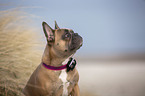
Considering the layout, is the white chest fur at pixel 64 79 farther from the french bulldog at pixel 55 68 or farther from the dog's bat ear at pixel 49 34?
the dog's bat ear at pixel 49 34

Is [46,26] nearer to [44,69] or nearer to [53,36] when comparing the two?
[53,36]

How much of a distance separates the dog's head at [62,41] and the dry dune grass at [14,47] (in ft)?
0.38

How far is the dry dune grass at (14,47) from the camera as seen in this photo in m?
0.98

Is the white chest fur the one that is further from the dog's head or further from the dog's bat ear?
the dog's bat ear

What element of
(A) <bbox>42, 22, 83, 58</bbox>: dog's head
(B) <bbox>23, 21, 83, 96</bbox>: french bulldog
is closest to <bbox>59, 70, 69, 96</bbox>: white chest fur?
(B) <bbox>23, 21, 83, 96</bbox>: french bulldog

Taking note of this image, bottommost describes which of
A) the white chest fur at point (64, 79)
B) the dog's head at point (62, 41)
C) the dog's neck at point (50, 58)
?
the white chest fur at point (64, 79)

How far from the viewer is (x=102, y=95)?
1675mm

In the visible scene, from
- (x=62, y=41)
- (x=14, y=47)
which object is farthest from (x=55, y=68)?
(x=14, y=47)

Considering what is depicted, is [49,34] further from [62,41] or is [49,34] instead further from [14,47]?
[14,47]

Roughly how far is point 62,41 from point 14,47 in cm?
33

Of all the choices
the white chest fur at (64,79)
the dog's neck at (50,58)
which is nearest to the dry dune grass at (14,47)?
the dog's neck at (50,58)

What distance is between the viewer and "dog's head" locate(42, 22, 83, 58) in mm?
1048

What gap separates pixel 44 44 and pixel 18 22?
0.26 m

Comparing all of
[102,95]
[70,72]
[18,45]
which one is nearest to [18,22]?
[18,45]
